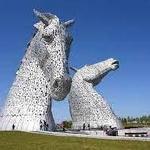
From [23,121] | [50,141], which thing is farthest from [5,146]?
[23,121]

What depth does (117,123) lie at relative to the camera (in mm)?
38312

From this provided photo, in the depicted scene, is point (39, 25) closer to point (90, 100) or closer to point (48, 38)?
point (48, 38)

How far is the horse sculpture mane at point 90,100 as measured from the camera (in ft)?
126

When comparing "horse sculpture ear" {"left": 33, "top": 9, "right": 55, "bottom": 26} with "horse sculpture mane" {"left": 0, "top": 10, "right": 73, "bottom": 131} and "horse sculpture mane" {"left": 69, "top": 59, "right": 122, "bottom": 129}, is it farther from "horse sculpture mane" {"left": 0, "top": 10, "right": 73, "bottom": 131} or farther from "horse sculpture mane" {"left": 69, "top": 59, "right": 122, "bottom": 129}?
"horse sculpture mane" {"left": 69, "top": 59, "right": 122, "bottom": 129}

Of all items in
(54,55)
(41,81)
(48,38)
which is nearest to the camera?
(48,38)

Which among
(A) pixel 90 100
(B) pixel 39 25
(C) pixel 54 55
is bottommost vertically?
(A) pixel 90 100

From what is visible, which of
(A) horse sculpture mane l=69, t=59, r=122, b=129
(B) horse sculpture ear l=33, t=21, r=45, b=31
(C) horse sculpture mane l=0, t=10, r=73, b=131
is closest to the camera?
(C) horse sculpture mane l=0, t=10, r=73, b=131

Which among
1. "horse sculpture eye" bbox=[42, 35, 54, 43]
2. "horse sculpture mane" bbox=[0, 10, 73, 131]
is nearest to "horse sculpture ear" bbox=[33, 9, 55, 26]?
"horse sculpture mane" bbox=[0, 10, 73, 131]

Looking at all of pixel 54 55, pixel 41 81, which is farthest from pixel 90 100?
pixel 54 55

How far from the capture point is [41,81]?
1399 inches

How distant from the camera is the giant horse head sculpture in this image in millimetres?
34844

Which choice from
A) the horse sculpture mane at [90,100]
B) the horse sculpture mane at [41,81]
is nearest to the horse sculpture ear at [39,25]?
the horse sculpture mane at [41,81]

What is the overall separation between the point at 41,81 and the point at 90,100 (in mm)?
5681

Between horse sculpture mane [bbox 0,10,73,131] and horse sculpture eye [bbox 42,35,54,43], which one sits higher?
horse sculpture eye [bbox 42,35,54,43]
